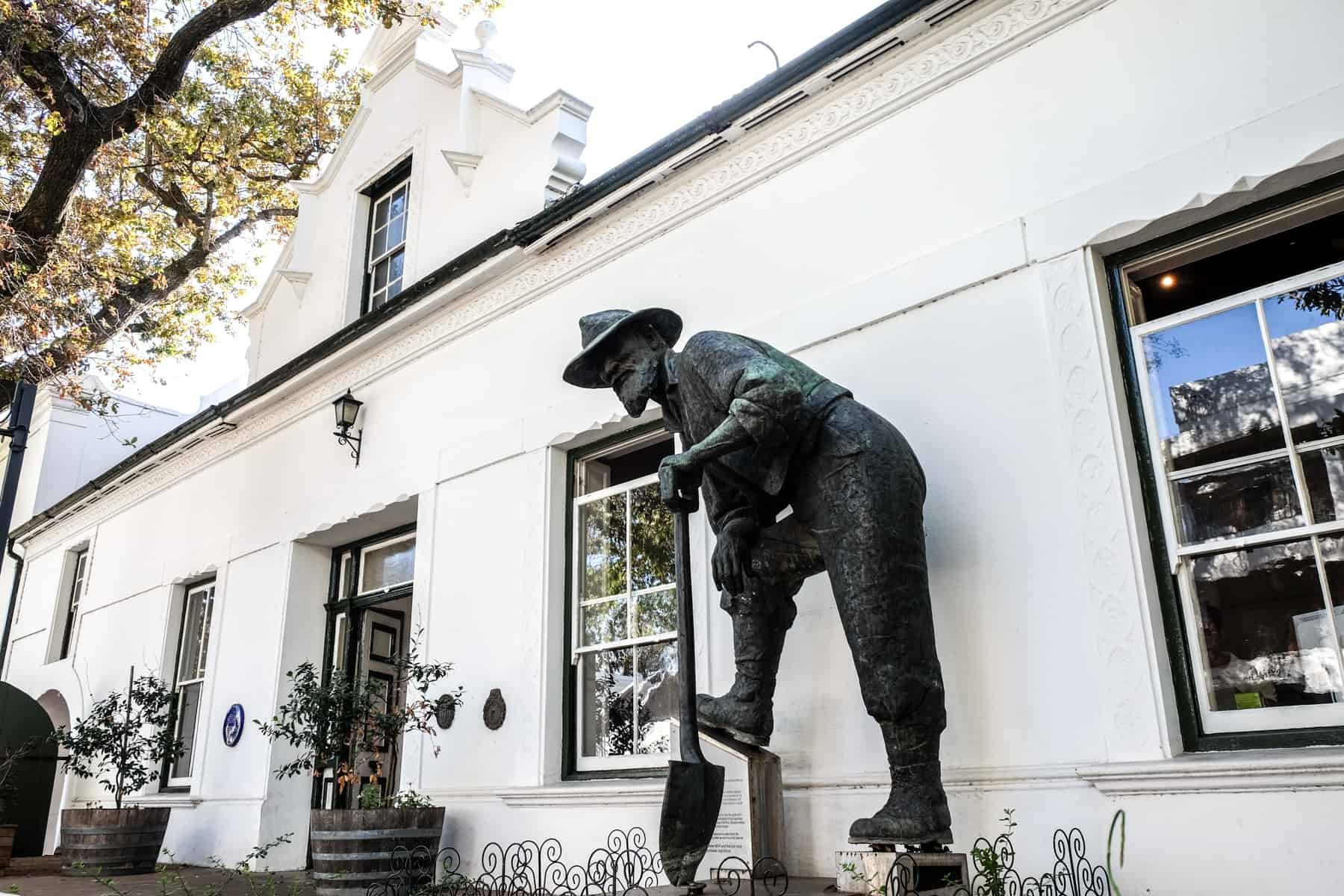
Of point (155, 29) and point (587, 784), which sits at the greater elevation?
point (155, 29)

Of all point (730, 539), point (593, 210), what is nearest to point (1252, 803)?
point (730, 539)

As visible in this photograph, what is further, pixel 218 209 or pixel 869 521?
pixel 218 209

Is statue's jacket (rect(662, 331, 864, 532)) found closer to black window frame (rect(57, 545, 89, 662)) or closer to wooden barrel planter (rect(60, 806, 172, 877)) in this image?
wooden barrel planter (rect(60, 806, 172, 877))

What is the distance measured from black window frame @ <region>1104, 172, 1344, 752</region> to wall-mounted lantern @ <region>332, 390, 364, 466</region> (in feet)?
18.2

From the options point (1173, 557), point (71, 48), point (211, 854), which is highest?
point (71, 48)

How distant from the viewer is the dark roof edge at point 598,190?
487cm

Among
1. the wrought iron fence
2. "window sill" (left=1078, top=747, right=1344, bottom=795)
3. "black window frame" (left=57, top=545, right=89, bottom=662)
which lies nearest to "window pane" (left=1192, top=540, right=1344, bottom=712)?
"window sill" (left=1078, top=747, right=1344, bottom=795)

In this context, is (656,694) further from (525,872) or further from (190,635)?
(190,635)

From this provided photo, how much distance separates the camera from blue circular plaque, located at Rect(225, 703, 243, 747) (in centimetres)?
779

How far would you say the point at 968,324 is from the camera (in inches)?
168

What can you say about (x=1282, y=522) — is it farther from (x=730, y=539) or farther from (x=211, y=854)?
(x=211, y=854)

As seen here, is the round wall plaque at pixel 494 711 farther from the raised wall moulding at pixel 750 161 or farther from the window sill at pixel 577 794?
the raised wall moulding at pixel 750 161

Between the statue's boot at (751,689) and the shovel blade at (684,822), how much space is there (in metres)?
0.36

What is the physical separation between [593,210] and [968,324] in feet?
8.83
